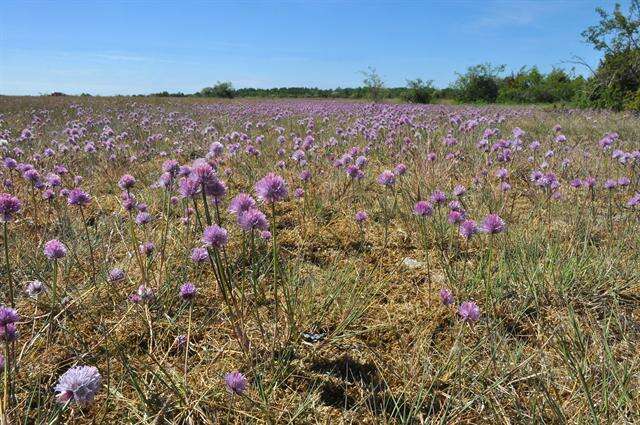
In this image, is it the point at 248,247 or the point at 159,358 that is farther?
the point at 248,247

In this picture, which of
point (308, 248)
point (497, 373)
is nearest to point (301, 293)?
point (308, 248)

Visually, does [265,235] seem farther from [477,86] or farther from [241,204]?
[477,86]

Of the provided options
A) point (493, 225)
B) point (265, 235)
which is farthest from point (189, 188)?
point (493, 225)

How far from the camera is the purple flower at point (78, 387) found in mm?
1280

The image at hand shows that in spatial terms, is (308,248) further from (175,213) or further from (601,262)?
Result: (601,262)

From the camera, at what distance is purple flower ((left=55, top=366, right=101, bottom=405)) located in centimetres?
128

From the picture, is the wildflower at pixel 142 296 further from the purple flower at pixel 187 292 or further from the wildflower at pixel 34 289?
the wildflower at pixel 34 289

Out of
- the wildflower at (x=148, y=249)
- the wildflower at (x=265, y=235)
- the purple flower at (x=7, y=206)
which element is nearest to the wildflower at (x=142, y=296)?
the wildflower at (x=148, y=249)

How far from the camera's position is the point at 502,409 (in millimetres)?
1506

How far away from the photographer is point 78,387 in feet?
4.19

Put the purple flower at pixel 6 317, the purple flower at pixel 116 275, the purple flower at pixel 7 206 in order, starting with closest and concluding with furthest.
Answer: the purple flower at pixel 6 317, the purple flower at pixel 7 206, the purple flower at pixel 116 275

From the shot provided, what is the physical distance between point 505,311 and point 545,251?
0.76 m

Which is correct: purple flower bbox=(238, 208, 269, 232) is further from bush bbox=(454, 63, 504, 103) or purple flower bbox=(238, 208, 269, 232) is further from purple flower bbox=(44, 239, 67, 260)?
bush bbox=(454, 63, 504, 103)

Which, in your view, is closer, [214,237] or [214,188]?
[214,237]
